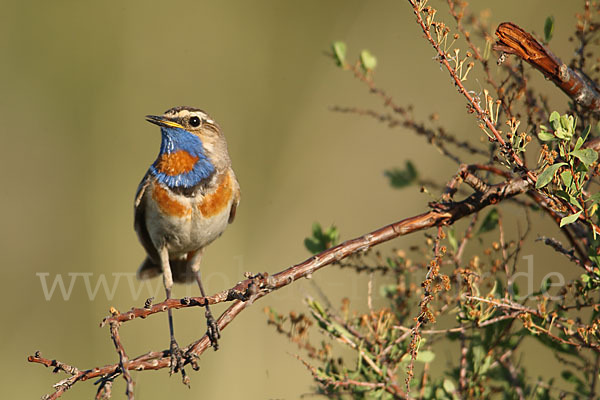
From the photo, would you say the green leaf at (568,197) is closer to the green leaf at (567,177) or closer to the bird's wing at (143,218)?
the green leaf at (567,177)

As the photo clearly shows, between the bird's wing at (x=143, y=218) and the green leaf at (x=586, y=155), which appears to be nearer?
the green leaf at (x=586, y=155)

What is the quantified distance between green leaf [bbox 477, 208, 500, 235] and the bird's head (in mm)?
1702

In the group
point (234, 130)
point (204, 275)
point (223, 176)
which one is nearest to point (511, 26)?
point (223, 176)

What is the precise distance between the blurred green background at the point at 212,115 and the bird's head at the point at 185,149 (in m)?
1.63

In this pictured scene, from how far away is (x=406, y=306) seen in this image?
317 cm

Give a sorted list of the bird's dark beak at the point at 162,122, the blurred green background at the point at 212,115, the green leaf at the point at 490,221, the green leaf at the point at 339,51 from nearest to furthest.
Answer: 1. the green leaf at the point at 490,221
2. the green leaf at the point at 339,51
3. the bird's dark beak at the point at 162,122
4. the blurred green background at the point at 212,115

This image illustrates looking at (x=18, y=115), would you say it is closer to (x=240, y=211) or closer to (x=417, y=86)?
(x=240, y=211)

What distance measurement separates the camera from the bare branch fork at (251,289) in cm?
205

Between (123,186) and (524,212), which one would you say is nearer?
(524,212)

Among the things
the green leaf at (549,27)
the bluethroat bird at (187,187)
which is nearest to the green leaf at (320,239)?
the bluethroat bird at (187,187)

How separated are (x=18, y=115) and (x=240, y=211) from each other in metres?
2.52

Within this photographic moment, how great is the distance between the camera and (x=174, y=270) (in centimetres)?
484

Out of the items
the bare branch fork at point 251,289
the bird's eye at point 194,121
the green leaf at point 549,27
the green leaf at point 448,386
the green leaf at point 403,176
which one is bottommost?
the green leaf at point 448,386

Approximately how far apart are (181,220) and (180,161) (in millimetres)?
340
